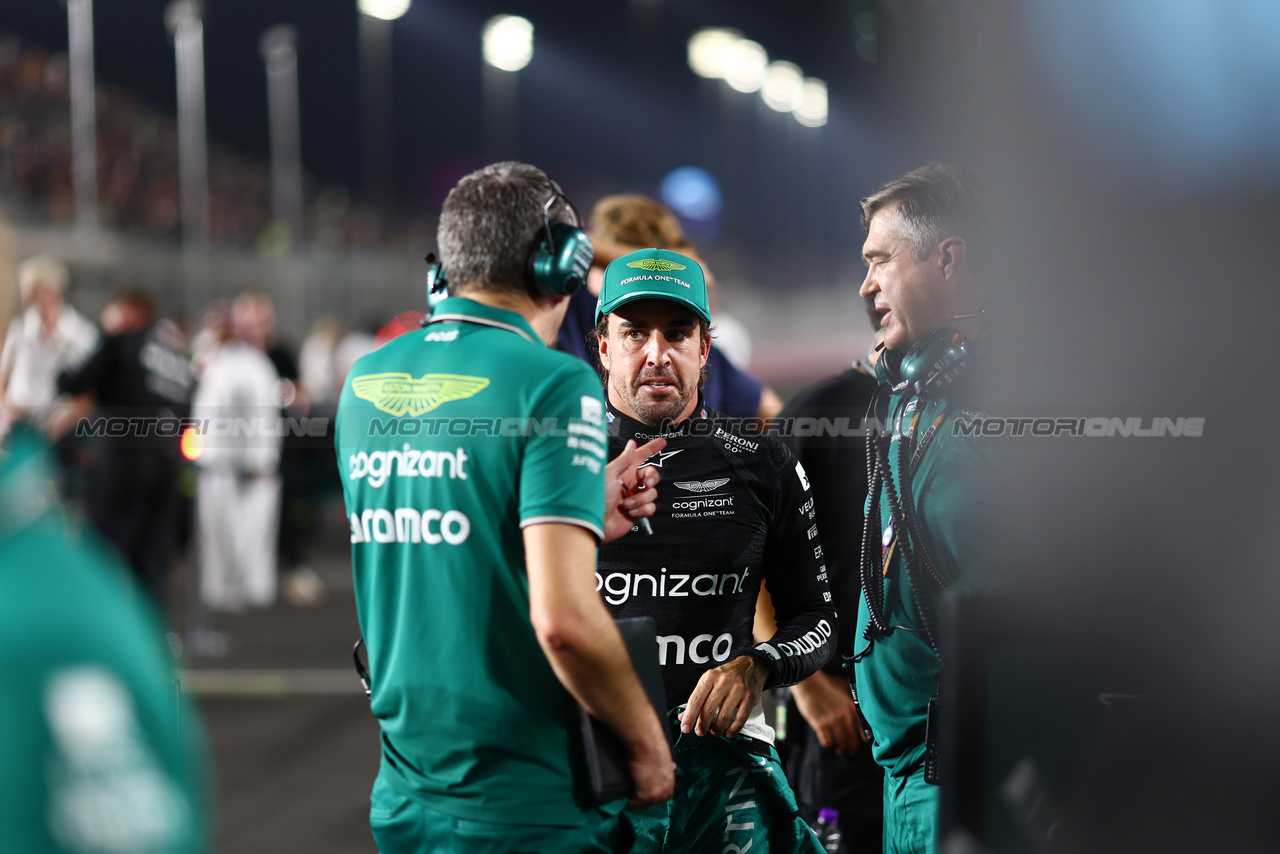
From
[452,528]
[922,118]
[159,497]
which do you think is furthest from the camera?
[159,497]

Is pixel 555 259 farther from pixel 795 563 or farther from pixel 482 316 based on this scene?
pixel 795 563

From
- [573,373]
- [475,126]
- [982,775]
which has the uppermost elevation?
[475,126]

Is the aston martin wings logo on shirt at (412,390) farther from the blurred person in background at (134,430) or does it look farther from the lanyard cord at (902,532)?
the blurred person in background at (134,430)

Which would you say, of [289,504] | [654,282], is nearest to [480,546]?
[654,282]

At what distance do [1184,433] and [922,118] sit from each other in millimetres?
460

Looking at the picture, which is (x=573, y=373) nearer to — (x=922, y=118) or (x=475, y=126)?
(x=922, y=118)

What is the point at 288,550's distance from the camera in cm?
1114

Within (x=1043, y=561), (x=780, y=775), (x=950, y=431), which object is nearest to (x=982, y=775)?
(x=1043, y=561)

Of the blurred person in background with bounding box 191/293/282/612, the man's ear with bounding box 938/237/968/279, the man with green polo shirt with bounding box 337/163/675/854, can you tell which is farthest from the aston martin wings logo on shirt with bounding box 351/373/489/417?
the blurred person in background with bounding box 191/293/282/612

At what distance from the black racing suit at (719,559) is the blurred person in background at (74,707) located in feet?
5.16

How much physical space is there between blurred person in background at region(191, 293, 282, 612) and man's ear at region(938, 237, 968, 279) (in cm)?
804

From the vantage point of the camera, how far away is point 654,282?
2.48m

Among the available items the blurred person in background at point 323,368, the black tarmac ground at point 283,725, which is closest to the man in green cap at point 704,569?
the black tarmac ground at point 283,725

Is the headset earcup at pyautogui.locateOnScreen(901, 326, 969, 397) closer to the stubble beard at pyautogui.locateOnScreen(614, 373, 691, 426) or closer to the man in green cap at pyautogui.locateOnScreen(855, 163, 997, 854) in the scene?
the man in green cap at pyautogui.locateOnScreen(855, 163, 997, 854)
